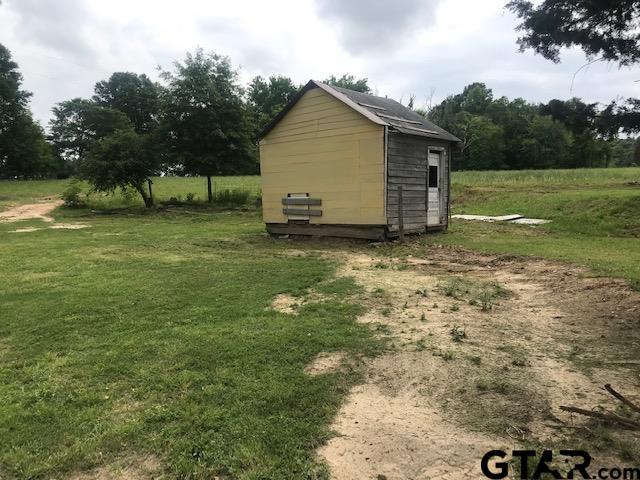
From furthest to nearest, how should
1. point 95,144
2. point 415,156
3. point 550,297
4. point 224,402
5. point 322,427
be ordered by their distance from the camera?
point 95,144
point 415,156
point 550,297
point 224,402
point 322,427

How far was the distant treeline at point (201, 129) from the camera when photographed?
286 inches

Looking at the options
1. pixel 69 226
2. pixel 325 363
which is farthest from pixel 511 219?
pixel 69 226

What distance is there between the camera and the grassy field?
10.6 feet

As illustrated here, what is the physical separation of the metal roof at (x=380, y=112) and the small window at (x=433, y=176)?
0.97 meters

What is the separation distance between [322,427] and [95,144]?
86.1 feet

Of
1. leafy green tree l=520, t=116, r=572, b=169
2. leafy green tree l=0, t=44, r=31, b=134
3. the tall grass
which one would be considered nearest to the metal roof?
the tall grass

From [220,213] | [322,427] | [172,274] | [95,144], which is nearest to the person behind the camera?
[322,427]

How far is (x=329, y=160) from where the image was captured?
44.2ft

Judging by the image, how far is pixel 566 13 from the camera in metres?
5.37

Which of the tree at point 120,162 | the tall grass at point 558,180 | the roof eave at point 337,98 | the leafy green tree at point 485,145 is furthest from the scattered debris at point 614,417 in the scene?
the leafy green tree at point 485,145

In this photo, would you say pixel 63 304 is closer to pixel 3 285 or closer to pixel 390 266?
pixel 3 285

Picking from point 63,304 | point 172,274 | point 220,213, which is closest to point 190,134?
point 220,213

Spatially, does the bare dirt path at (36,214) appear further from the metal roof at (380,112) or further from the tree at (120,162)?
the metal roof at (380,112)

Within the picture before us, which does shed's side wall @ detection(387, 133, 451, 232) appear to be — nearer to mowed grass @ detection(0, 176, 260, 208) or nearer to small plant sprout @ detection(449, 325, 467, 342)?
small plant sprout @ detection(449, 325, 467, 342)
